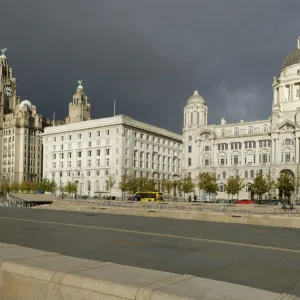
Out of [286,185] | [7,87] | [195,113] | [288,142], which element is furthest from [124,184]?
[7,87]

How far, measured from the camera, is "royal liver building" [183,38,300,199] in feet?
310

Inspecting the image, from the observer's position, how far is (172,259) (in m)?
9.80

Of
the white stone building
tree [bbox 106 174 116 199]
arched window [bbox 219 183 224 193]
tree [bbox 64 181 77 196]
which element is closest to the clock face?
the white stone building

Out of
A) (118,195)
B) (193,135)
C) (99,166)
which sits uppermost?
(193,135)

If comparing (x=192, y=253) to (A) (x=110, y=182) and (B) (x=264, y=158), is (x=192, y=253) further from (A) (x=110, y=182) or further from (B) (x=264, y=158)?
(B) (x=264, y=158)

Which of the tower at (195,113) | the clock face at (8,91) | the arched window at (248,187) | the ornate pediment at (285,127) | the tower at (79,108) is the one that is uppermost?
the clock face at (8,91)

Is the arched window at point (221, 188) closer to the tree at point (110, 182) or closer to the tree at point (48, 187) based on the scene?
the tree at point (110, 182)

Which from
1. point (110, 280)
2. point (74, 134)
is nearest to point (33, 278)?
point (110, 280)

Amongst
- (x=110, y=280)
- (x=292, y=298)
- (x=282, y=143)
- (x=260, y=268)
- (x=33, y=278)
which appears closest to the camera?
(x=292, y=298)

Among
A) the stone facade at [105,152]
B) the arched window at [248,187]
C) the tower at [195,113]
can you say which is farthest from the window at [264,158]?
the stone facade at [105,152]

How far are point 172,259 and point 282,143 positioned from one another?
90.9 m

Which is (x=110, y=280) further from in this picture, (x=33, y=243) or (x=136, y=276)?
(x=33, y=243)

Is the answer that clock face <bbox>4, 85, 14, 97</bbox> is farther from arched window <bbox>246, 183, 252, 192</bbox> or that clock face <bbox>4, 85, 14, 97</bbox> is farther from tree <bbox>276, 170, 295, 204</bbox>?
tree <bbox>276, 170, 295, 204</bbox>

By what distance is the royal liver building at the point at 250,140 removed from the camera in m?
94.4
